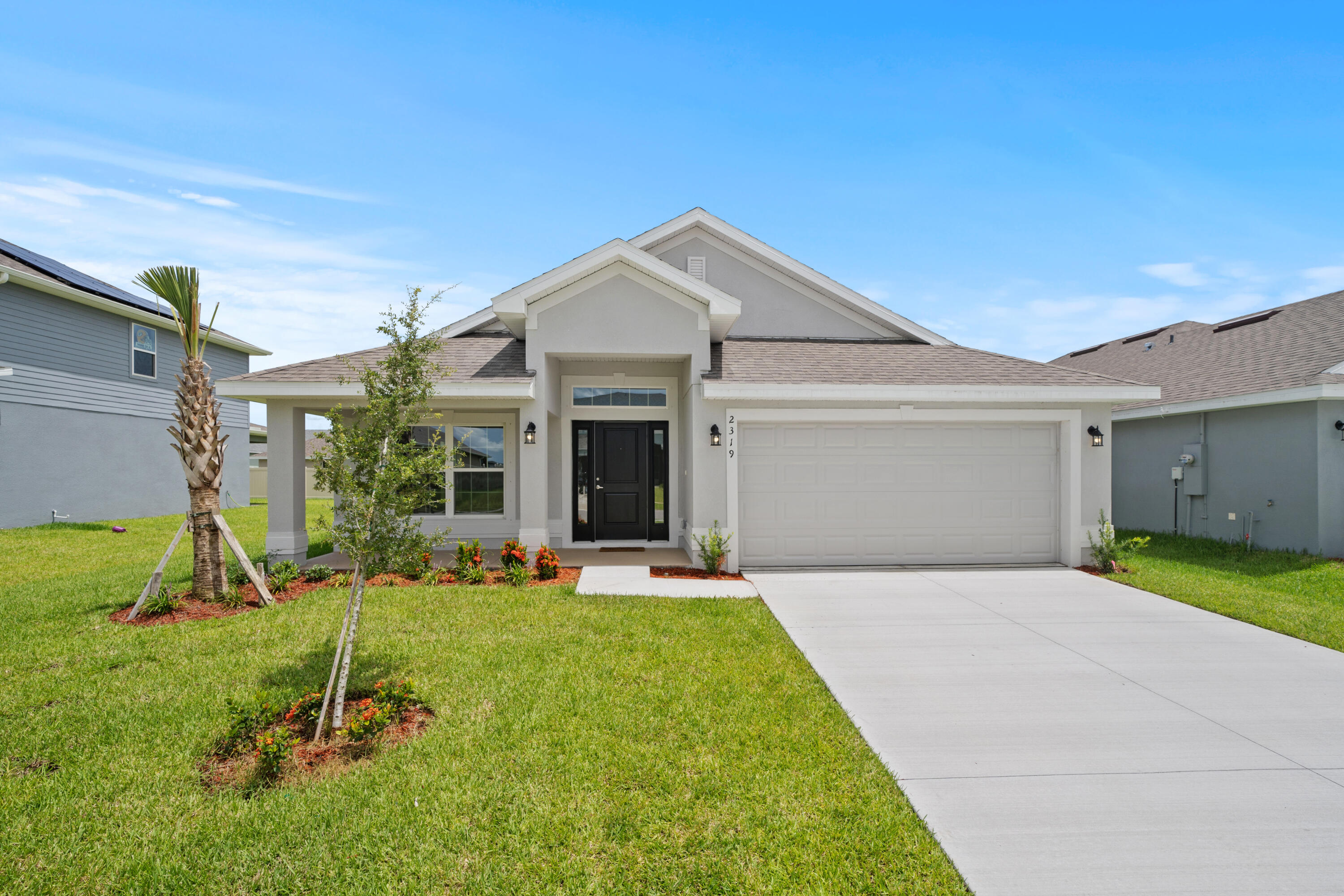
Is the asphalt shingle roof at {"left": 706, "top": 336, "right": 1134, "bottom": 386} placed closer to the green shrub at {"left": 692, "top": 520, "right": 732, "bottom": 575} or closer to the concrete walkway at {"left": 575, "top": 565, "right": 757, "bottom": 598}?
the green shrub at {"left": 692, "top": 520, "right": 732, "bottom": 575}

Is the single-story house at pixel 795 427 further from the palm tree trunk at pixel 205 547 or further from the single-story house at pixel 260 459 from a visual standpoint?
the single-story house at pixel 260 459

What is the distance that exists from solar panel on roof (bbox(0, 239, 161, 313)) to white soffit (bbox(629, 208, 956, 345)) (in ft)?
45.5

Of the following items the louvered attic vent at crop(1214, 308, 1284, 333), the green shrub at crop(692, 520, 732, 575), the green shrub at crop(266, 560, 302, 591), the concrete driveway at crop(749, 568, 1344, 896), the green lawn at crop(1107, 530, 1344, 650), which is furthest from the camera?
the louvered attic vent at crop(1214, 308, 1284, 333)

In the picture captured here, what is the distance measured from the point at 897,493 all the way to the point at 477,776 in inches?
307

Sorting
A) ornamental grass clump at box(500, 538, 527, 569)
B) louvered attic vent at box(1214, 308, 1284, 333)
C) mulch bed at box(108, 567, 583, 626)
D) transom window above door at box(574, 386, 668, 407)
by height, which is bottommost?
mulch bed at box(108, 567, 583, 626)

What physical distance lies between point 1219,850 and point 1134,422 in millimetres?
13232

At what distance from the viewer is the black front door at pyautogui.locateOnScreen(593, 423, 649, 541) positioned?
11.3 meters

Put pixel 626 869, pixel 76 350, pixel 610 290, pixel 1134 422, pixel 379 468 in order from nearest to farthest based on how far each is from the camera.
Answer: pixel 626 869, pixel 379 468, pixel 610 290, pixel 1134 422, pixel 76 350

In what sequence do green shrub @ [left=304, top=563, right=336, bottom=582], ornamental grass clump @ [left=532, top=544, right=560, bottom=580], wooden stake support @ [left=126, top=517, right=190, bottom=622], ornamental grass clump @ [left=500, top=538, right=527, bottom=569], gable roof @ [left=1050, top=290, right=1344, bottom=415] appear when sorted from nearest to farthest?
wooden stake support @ [left=126, top=517, right=190, bottom=622], green shrub @ [left=304, top=563, right=336, bottom=582], ornamental grass clump @ [left=532, top=544, right=560, bottom=580], ornamental grass clump @ [left=500, top=538, right=527, bottom=569], gable roof @ [left=1050, top=290, right=1344, bottom=415]

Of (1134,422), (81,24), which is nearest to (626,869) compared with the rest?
(81,24)

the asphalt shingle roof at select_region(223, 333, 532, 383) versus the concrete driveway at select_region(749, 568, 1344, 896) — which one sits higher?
the asphalt shingle roof at select_region(223, 333, 532, 383)

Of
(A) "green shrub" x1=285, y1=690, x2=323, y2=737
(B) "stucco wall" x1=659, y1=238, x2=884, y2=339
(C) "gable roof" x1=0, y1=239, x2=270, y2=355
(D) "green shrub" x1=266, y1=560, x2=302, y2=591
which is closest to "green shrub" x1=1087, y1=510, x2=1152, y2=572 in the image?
(B) "stucco wall" x1=659, y1=238, x2=884, y2=339

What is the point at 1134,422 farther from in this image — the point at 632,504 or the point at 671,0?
the point at 671,0

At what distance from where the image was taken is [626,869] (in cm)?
267
